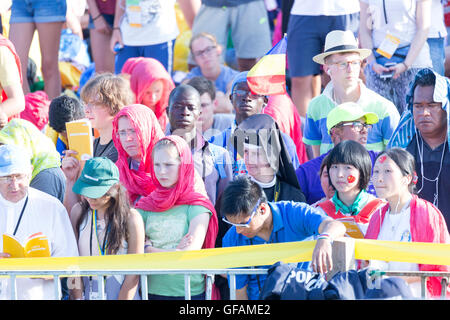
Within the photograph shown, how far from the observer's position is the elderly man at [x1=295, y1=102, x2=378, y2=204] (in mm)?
5484

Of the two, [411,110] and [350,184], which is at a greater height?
[411,110]

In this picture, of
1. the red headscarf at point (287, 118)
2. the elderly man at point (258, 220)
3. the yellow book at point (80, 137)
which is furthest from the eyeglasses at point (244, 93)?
the elderly man at point (258, 220)

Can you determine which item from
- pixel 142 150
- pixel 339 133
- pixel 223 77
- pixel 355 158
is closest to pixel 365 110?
pixel 339 133

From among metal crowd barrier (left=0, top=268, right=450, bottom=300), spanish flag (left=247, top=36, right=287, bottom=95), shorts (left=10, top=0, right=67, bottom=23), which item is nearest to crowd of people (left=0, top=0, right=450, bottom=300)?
spanish flag (left=247, top=36, right=287, bottom=95)

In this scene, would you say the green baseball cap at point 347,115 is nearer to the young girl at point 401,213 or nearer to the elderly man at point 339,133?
the elderly man at point 339,133

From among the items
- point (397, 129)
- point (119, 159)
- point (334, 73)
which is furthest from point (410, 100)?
point (119, 159)

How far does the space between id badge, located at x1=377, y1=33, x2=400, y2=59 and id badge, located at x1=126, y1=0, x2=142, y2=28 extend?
247 cm

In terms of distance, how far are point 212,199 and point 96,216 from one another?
34.5 inches

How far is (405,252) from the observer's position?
4.24 m

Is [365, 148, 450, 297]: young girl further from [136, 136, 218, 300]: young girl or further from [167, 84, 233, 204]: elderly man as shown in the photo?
[167, 84, 233, 204]: elderly man

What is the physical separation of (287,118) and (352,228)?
1727 mm

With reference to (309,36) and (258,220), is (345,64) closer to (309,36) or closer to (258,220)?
(309,36)

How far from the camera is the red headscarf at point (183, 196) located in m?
4.97

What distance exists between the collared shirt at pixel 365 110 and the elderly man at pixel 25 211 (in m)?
2.17
